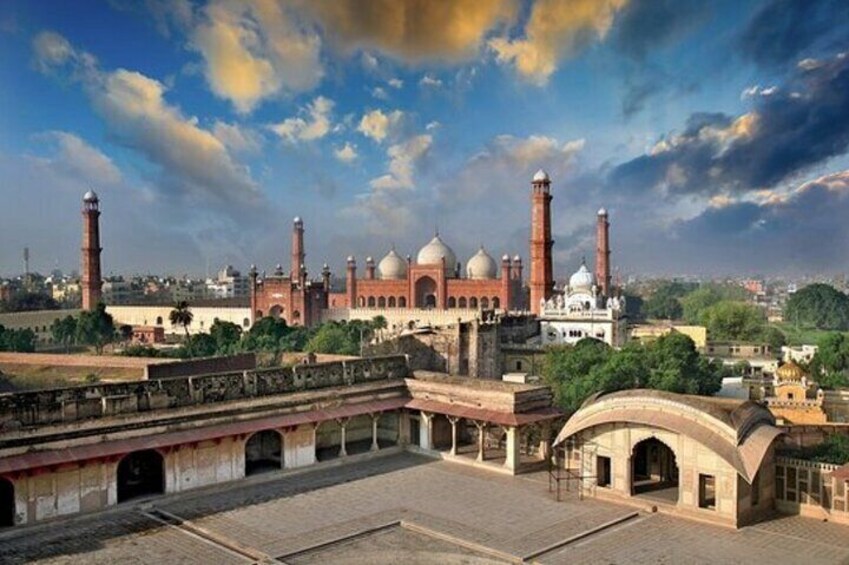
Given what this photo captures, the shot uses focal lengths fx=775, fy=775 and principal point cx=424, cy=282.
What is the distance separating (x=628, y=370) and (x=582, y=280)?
27.9 m

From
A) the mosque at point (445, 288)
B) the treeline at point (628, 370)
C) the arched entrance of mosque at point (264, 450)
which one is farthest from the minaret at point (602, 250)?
the arched entrance of mosque at point (264, 450)

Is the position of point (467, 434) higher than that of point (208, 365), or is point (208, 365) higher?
point (208, 365)

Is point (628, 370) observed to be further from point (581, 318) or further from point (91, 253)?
point (91, 253)

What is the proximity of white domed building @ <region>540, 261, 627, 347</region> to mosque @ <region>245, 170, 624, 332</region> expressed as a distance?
9cm

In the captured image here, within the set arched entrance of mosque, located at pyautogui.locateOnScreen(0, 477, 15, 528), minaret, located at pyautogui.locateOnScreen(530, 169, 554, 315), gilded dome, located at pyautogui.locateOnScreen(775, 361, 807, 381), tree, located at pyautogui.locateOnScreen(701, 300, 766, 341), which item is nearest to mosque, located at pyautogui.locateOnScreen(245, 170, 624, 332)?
minaret, located at pyautogui.locateOnScreen(530, 169, 554, 315)

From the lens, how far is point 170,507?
17.2 meters

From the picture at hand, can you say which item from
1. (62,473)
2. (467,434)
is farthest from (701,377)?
(62,473)

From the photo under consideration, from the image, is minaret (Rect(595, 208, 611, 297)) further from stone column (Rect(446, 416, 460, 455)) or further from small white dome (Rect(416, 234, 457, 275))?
stone column (Rect(446, 416, 460, 455))

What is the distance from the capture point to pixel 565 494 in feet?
59.1

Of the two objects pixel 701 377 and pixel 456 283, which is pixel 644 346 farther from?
pixel 456 283

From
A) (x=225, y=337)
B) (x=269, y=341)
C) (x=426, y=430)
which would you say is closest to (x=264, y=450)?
(x=426, y=430)

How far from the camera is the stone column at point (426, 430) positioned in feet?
72.5

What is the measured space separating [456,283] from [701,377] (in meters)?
34.1

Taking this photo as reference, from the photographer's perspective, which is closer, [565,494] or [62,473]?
[62,473]
